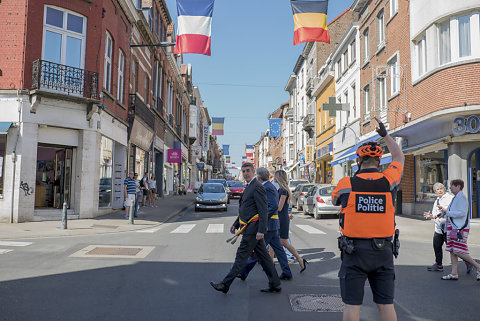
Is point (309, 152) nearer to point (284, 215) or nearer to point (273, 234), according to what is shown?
point (284, 215)

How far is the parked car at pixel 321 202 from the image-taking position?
1712cm

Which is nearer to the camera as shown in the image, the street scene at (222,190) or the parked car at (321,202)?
the street scene at (222,190)

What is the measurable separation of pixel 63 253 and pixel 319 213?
37.4 ft

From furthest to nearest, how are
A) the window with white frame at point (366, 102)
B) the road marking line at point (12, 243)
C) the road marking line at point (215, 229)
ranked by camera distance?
the window with white frame at point (366, 102) < the road marking line at point (215, 229) < the road marking line at point (12, 243)

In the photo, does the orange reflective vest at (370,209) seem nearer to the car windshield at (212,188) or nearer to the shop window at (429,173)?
the shop window at (429,173)

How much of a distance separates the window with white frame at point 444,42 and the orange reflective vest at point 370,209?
12976 millimetres

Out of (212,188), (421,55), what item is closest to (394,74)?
(421,55)

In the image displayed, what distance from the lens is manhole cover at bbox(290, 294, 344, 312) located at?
15.4 feet

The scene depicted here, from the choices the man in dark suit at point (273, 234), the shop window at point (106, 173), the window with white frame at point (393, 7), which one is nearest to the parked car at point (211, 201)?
the shop window at point (106, 173)

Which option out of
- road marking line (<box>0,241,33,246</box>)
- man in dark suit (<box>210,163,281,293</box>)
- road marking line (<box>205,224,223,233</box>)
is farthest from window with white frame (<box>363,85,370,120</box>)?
man in dark suit (<box>210,163,281,293</box>)

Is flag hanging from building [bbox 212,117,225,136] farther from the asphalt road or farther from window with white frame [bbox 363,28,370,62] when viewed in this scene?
the asphalt road

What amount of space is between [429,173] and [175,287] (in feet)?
47.7

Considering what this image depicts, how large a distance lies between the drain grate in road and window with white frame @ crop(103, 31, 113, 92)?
32.4 feet

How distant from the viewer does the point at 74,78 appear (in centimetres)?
1487
